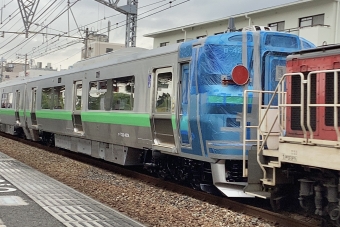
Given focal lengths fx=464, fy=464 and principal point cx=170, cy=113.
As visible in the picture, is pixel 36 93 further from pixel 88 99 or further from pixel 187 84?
pixel 187 84

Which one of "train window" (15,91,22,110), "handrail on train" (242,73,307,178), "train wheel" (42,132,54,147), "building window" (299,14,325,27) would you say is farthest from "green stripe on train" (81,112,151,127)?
"building window" (299,14,325,27)

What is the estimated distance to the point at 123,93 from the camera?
1291 cm

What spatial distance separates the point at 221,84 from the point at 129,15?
16487 mm

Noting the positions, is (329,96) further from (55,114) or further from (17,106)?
(17,106)

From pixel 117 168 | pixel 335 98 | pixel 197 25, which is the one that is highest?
pixel 197 25

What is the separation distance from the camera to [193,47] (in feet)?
31.2

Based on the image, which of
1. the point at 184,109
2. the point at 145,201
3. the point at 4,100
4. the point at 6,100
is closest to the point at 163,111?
the point at 184,109

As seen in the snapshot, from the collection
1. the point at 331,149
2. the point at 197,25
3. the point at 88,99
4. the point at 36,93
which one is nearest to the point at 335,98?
the point at 331,149

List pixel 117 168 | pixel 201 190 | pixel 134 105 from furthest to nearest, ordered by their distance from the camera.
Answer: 1. pixel 117 168
2. pixel 134 105
3. pixel 201 190

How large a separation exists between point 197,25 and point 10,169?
997 inches

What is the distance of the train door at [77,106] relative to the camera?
53.5ft

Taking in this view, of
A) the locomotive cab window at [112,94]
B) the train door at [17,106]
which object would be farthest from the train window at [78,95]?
the train door at [17,106]

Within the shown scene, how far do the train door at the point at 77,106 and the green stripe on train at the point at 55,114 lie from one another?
44 centimetres

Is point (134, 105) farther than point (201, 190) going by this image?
Yes
